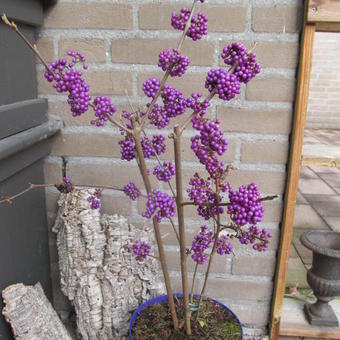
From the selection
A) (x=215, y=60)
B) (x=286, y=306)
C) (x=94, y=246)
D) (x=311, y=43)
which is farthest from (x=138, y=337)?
(x=311, y=43)

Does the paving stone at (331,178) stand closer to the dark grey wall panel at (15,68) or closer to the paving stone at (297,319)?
the paving stone at (297,319)

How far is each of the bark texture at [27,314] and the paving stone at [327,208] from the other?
2410 mm

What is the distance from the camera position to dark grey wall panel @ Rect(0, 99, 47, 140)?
3.63 ft

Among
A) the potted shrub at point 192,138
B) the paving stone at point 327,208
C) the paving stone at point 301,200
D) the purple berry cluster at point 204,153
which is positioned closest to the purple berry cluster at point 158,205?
the potted shrub at point 192,138

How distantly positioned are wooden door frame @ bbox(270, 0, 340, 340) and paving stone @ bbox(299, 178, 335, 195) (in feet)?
7.33

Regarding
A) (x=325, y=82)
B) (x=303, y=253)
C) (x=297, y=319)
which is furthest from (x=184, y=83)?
(x=325, y=82)

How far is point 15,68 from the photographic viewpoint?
121 cm

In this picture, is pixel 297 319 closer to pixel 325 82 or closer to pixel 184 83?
pixel 184 83

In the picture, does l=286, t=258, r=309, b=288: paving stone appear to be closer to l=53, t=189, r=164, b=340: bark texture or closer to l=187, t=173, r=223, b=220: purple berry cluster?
l=53, t=189, r=164, b=340: bark texture

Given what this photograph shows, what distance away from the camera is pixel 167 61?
2.88ft

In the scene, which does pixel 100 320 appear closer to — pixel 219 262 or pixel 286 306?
pixel 219 262

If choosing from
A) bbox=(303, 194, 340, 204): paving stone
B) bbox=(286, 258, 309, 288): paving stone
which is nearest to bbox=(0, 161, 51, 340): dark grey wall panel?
bbox=(286, 258, 309, 288): paving stone

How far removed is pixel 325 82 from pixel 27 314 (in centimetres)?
543

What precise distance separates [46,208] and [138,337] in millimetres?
601
